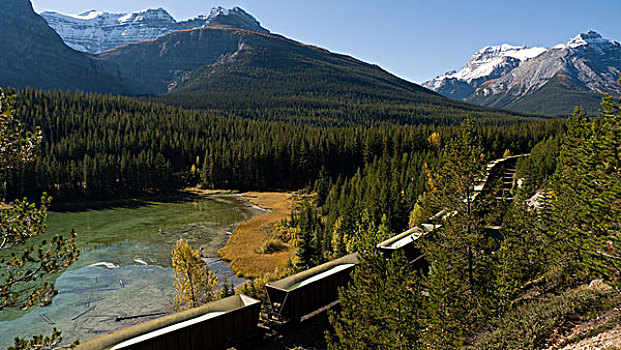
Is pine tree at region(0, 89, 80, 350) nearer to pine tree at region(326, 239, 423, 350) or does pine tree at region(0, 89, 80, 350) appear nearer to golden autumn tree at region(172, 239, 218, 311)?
pine tree at region(326, 239, 423, 350)

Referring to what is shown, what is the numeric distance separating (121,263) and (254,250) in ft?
57.3

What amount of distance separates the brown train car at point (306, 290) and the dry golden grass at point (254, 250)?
24.9 meters

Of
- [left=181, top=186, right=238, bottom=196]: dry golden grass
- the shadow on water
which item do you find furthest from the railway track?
[left=181, top=186, right=238, bottom=196]: dry golden grass

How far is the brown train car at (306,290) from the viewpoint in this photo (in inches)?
642

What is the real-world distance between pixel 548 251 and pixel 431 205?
803 cm

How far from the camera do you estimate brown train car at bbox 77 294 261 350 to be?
40.4ft

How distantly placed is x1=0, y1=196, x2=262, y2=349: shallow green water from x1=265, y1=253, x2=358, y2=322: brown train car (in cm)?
2054

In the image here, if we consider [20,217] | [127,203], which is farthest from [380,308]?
[127,203]

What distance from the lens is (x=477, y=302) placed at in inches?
608

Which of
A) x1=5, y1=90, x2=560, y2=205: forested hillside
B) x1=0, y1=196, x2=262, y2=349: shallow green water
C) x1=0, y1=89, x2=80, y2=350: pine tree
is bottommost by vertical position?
x1=0, y1=196, x2=262, y2=349: shallow green water

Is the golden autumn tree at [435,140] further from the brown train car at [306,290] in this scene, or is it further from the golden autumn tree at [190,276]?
the brown train car at [306,290]

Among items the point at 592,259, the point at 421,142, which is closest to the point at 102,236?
the point at 592,259

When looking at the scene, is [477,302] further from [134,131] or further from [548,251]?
[134,131]

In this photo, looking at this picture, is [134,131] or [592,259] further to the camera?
[134,131]
